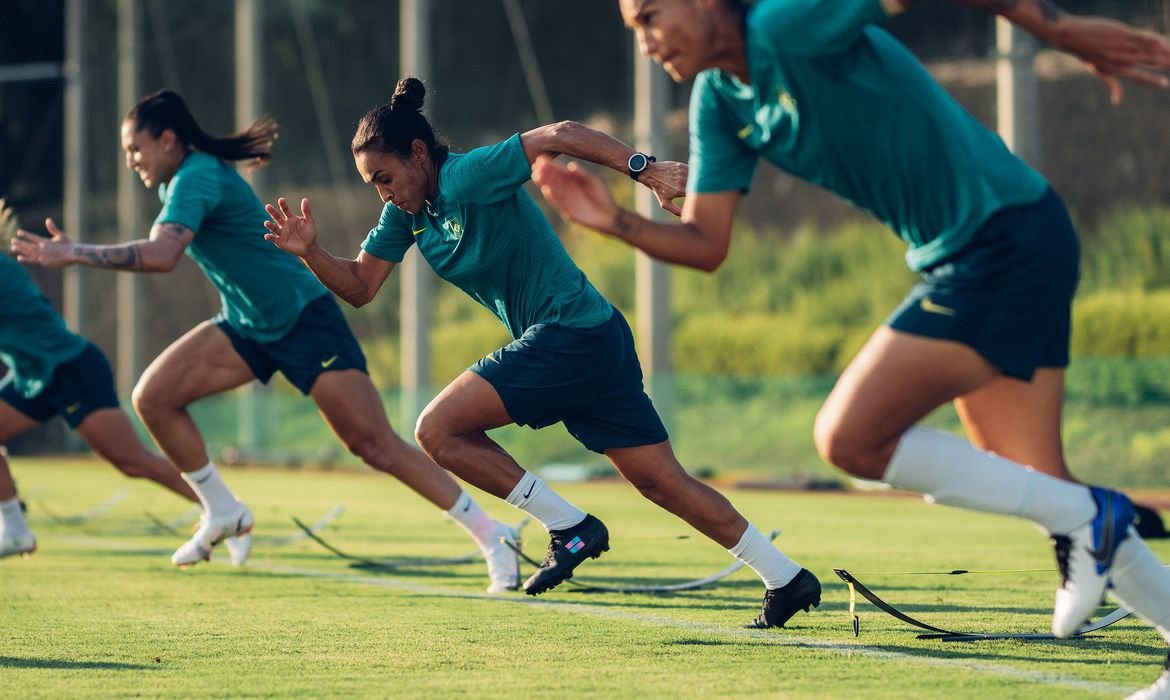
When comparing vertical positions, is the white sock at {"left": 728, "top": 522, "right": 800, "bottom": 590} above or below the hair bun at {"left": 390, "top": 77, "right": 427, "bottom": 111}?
below

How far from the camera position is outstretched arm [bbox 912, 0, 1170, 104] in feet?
13.4

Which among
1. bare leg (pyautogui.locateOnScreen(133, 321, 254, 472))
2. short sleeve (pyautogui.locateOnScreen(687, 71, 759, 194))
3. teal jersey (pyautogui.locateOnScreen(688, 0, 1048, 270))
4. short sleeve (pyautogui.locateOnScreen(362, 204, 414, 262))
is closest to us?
teal jersey (pyautogui.locateOnScreen(688, 0, 1048, 270))

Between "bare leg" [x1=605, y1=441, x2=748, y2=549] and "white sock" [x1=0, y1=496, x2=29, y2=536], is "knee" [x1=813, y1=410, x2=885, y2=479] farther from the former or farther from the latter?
"white sock" [x1=0, y1=496, x2=29, y2=536]

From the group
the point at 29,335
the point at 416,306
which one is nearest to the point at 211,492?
the point at 29,335

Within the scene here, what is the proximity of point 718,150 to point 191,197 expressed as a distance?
12.6 ft

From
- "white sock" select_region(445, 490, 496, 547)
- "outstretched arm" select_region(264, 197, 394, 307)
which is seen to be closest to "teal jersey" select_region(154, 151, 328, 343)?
"white sock" select_region(445, 490, 496, 547)

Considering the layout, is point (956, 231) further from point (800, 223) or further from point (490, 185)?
point (800, 223)

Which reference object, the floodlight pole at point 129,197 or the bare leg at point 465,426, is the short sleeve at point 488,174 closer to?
the bare leg at point 465,426

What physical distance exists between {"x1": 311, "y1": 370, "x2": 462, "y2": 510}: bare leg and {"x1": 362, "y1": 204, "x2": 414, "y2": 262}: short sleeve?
1396 millimetres

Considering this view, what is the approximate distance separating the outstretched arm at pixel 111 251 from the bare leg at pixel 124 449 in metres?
1.84

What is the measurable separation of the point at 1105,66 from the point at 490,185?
8.25 ft

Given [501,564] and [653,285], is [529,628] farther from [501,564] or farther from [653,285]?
[653,285]

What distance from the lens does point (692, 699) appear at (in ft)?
14.9

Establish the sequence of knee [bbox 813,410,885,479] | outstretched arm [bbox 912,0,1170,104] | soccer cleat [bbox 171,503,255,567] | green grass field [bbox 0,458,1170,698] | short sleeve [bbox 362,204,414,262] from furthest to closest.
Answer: soccer cleat [bbox 171,503,255,567]
short sleeve [bbox 362,204,414,262]
green grass field [bbox 0,458,1170,698]
knee [bbox 813,410,885,479]
outstretched arm [bbox 912,0,1170,104]
